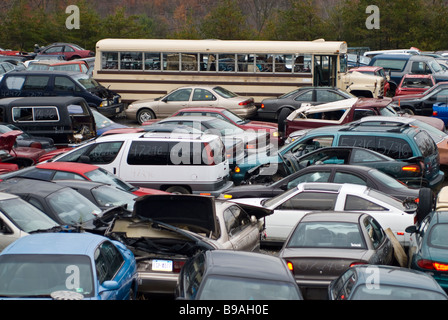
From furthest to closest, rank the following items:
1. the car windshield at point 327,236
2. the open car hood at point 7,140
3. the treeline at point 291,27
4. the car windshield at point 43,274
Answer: the treeline at point 291,27, the open car hood at point 7,140, the car windshield at point 327,236, the car windshield at point 43,274

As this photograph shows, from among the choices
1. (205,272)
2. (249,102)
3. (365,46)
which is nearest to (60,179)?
(205,272)

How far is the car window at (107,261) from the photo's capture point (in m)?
7.74

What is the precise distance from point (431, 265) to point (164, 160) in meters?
7.09

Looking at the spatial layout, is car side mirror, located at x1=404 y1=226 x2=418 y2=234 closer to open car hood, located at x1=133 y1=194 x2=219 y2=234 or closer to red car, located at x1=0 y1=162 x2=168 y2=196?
open car hood, located at x1=133 y1=194 x2=219 y2=234

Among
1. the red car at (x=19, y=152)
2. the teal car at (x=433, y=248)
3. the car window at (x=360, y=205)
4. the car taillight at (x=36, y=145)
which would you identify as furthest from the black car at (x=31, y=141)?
the teal car at (x=433, y=248)

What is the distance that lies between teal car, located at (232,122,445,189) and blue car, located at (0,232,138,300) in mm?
6950

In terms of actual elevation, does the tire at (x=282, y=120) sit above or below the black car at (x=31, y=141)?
below

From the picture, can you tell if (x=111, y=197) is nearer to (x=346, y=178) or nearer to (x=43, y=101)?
(x=346, y=178)

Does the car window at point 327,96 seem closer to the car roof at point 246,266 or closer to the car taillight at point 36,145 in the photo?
the car taillight at point 36,145

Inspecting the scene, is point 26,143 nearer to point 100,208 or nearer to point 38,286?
point 100,208

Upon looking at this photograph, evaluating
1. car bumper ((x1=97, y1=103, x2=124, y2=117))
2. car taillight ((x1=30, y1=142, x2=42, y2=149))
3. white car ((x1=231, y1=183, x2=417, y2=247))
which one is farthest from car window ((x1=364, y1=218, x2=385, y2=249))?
car bumper ((x1=97, y1=103, x2=124, y2=117))

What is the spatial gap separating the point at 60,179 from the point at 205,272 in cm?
701

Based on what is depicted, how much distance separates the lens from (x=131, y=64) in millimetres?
26672

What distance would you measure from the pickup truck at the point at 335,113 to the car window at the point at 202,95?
4.26m
